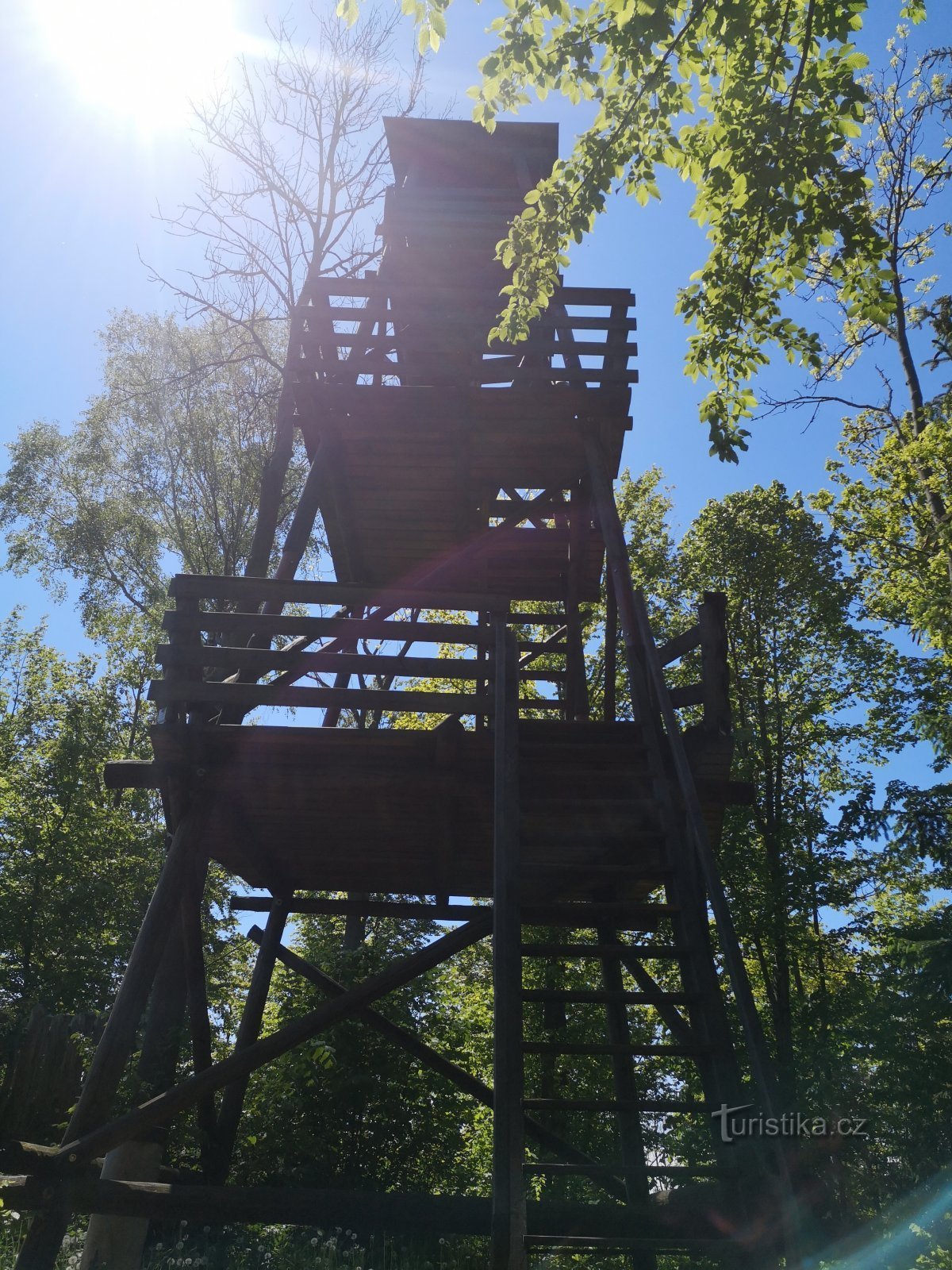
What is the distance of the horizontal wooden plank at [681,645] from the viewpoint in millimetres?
6195

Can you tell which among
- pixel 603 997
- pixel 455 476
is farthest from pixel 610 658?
pixel 603 997

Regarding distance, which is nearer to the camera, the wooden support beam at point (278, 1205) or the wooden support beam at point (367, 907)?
the wooden support beam at point (278, 1205)

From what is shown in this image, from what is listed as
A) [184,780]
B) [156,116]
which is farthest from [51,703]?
[184,780]

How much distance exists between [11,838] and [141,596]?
17.0ft

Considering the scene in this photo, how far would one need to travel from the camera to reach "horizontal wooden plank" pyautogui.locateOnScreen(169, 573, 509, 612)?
21.0 feet

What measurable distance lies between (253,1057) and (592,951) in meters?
2.48

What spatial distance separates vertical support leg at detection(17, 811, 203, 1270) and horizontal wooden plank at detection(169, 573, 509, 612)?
1.51 m

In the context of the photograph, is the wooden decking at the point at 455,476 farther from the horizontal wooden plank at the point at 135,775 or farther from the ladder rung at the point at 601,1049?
the ladder rung at the point at 601,1049

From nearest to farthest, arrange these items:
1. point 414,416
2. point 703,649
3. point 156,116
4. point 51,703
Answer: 1. point 703,649
2. point 414,416
3. point 156,116
4. point 51,703

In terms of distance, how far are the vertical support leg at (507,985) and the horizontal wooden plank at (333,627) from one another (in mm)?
291

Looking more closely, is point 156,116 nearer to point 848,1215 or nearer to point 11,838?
point 11,838

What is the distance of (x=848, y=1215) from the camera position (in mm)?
13219

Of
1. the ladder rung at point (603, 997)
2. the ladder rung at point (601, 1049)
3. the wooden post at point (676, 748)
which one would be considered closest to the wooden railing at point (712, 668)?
the wooden post at point (676, 748)

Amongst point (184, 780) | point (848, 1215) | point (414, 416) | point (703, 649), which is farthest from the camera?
point (848, 1215)
